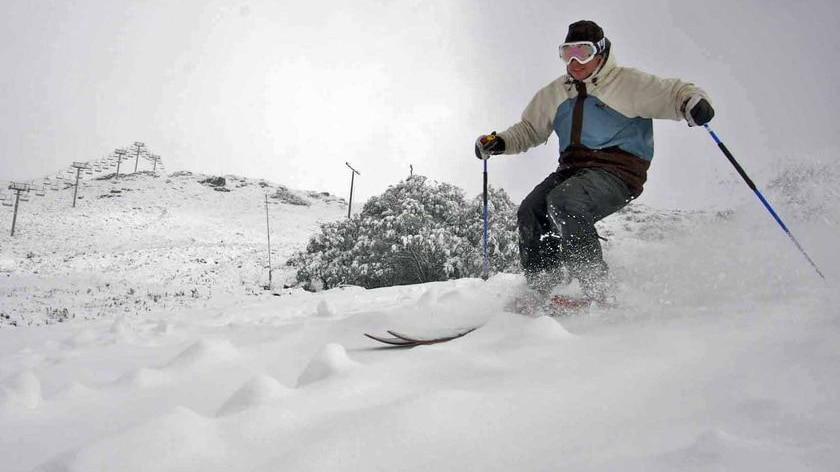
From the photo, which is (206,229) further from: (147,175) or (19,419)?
(19,419)

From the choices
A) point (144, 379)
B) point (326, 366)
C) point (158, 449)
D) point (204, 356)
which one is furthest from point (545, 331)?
point (144, 379)

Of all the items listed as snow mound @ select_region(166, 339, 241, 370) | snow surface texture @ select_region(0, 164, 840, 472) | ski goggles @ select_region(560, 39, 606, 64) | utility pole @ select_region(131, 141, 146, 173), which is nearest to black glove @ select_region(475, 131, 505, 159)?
ski goggles @ select_region(560, 39, 606, 64)

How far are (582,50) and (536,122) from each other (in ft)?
2.42

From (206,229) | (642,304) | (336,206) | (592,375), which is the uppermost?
(336,206)

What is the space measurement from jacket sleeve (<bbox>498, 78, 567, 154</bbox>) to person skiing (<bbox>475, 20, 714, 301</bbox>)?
0.5 inches

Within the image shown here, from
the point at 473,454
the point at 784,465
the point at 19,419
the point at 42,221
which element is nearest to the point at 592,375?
the point at 473,454

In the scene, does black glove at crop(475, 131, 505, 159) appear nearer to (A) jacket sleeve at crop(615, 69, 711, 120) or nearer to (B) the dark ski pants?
(B) the dark ski pants

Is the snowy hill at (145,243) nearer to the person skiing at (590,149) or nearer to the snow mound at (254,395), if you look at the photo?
the person skiing at (590,149)

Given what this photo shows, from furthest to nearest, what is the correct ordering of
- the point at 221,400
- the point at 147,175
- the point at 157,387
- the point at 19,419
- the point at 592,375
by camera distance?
the point at 147,175 < the point at 157,387 < the point at 221,400 < the point at 19,419 < the point at 592,375

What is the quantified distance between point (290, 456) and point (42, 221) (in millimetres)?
47097

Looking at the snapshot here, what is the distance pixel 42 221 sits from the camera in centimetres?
3806

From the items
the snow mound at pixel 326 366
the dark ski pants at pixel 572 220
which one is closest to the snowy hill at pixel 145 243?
the dark ski pants at pixel 572 220

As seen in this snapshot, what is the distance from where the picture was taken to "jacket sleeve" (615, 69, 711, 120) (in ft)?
10.7

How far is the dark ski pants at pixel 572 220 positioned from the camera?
3291 mm
